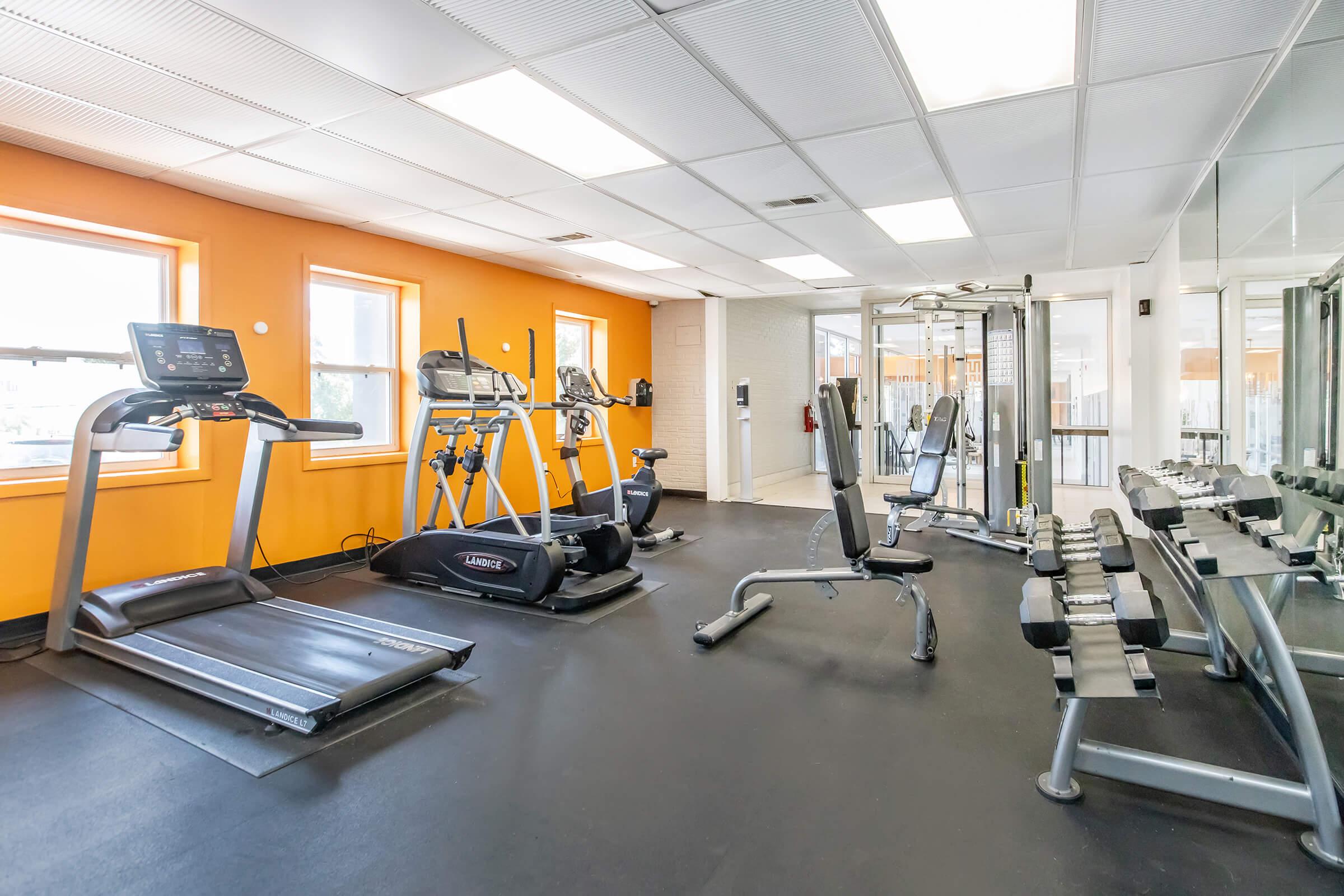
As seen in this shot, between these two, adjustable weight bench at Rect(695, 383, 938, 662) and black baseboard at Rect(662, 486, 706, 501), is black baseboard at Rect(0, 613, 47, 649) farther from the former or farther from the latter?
black baseboard at Rect(662, 486, 706, 501)

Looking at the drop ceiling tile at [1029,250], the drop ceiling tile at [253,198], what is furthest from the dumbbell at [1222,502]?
the drop ceiling tile at [253,198]

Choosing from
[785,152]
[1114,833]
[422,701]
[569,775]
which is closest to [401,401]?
[422,701]

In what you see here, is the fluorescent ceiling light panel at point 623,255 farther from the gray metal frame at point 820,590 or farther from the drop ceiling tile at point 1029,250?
the gray metal frame at point 820,590

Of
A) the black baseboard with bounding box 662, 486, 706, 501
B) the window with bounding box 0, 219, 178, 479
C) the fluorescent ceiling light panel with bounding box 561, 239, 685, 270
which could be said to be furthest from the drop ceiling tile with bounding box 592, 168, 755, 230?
the black baseboard with bounding box 662, 486, 706, 501

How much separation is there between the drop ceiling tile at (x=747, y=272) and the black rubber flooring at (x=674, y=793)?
158 inches

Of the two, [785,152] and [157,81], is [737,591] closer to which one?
[785,152]

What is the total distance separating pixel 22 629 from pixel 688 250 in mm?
4865

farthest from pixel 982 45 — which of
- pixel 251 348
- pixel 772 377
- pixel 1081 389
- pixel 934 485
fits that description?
pixel 1081 389

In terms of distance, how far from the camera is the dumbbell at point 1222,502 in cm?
180

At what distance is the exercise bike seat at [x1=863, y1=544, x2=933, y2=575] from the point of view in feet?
9.59

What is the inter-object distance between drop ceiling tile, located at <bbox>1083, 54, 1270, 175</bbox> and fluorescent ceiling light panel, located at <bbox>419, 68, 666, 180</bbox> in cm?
214

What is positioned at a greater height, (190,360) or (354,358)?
(354,358)

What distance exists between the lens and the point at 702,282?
6930 mm

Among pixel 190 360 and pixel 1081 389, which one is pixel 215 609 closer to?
pixel 190 360
